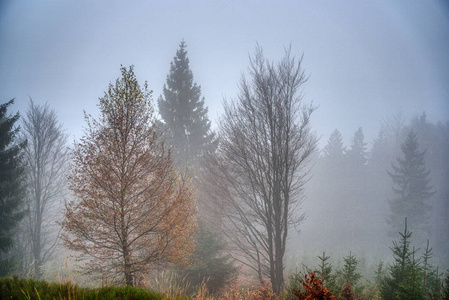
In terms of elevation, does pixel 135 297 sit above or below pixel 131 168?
below

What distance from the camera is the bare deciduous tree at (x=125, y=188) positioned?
5465 mm

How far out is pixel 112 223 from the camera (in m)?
5.59

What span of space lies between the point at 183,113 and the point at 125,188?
11.1 m

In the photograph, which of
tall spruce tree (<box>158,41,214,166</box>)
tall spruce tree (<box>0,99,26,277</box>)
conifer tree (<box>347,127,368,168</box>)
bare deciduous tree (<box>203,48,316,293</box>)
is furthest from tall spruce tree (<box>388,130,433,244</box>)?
tall spruce tree (<box>0,99,26,277</box>)

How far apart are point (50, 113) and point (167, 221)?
38.0 feet

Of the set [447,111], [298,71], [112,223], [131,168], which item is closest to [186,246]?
[112,223]

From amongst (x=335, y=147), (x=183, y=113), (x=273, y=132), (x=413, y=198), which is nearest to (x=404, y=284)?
(x=273, y=132)

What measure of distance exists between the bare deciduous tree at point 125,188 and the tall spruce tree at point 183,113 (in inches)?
374

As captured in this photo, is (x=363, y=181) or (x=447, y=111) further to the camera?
(x=447, y=111)

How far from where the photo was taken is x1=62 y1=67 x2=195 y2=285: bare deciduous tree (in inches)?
215

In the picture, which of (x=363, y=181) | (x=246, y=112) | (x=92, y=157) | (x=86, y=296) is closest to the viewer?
(x=86, y=296)

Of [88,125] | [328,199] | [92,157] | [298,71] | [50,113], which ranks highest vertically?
[50,113]

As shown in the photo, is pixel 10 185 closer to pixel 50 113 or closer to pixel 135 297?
pixel 50 113

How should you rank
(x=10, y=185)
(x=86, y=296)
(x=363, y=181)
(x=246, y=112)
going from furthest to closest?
(x=363, y=181) < (x=10, y=185) < (x=246, y=112) < (x=86, y=296)
